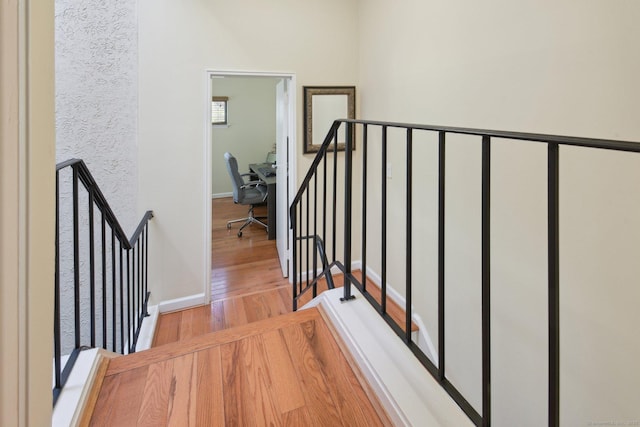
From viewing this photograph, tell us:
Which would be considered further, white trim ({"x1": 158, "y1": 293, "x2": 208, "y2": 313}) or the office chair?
the office chair

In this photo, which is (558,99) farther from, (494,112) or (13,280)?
(13,280)

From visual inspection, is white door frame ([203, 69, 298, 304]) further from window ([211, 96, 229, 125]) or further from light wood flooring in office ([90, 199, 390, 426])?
window ([211, 96, 229, 125])

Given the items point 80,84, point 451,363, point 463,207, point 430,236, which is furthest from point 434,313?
point 80,84

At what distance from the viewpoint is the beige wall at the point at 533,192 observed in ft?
4.36

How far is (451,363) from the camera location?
2314 mm

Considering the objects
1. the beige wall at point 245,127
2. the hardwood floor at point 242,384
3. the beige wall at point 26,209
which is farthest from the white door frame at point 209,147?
the beige wall at point 245,127

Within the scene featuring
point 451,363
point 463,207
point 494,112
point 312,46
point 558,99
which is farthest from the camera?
point 312,46

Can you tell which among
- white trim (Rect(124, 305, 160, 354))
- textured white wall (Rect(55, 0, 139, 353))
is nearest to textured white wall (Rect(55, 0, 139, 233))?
textured white wall (Rect(55, 0, 139, 353))

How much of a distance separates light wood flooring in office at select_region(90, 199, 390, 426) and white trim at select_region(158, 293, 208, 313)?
65.6 inches

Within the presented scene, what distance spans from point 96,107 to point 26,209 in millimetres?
2212

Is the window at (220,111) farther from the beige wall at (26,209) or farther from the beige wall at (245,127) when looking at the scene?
the beige wall at (26,209)

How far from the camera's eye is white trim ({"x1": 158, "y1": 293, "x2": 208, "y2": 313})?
9.75ft

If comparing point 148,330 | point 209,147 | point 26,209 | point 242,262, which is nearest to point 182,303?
point 148,330

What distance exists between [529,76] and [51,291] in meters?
1.96
